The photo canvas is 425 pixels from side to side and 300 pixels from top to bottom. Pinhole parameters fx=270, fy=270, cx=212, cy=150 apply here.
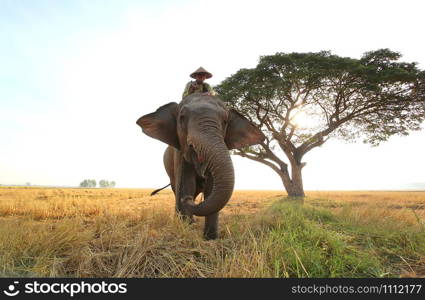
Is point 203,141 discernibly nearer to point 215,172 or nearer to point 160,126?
point 215,172

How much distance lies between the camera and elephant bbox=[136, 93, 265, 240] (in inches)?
141

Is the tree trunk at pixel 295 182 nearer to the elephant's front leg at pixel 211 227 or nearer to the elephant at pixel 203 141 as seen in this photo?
the elephant at pixel 203 141

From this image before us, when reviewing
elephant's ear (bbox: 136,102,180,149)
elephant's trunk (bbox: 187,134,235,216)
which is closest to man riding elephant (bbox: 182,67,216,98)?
elephant's ear (bbox: 136,102,180,149)

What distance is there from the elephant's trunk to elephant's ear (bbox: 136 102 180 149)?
1.03 metres

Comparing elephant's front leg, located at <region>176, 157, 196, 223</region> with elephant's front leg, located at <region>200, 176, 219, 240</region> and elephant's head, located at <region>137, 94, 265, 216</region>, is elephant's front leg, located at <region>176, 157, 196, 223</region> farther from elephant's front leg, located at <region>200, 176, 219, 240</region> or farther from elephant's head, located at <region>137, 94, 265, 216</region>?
elephant's front leg, located at <region>200, 176, 219, 240</region>

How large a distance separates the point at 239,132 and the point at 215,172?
67.2 inches

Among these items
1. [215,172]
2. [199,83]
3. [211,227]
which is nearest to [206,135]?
[215,172]

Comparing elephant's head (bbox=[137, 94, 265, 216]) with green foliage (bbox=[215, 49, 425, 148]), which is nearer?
elephant's head (bbox=[137, 94, 265, 216])

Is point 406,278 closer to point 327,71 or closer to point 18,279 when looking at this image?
point 18,279

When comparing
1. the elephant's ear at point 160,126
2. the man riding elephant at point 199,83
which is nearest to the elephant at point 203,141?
the elephant's ear at point 160,126

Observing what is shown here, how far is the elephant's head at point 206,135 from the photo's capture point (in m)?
3.55

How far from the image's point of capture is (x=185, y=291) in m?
2.28

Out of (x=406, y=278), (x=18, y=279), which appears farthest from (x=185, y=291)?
(x=406, y=278)

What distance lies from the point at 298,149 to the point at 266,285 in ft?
66.9
